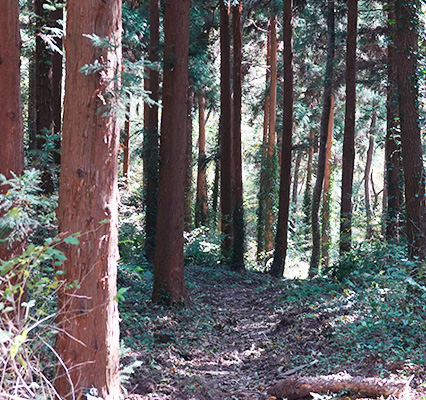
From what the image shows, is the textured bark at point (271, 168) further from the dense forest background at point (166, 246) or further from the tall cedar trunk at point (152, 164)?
the tall cedar trunk at point (152, 164)

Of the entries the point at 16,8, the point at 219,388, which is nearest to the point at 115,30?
the point at 16,8

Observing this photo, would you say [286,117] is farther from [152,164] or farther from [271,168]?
[271,168]

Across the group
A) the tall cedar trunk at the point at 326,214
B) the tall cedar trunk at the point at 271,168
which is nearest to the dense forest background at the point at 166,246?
the tall cedar trunk at the point at 271,168

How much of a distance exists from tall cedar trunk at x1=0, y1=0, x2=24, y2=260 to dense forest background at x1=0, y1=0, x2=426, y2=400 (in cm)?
2

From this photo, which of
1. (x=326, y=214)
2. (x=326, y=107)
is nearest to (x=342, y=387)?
(x=326, y=107)

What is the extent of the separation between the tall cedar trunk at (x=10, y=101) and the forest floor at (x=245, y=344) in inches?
102

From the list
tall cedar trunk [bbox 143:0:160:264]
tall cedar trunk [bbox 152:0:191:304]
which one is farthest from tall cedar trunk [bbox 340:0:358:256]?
tall cedar trunk [bbox 152:0:191:304]

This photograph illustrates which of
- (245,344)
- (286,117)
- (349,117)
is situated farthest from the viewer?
(286,117)

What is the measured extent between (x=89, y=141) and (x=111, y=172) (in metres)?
0.35

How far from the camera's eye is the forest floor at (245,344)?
6.30 m

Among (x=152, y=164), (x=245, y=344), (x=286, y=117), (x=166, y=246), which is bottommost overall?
(x=245, y=344)

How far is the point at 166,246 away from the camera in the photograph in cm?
1000

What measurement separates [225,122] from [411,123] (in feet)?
27.4

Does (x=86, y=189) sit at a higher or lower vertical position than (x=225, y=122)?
lower
